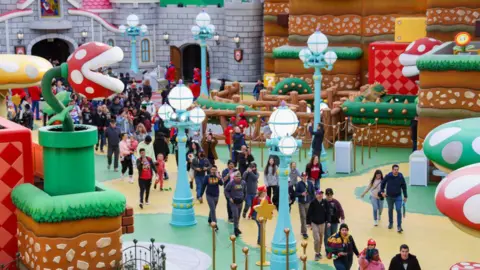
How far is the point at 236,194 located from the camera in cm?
2058

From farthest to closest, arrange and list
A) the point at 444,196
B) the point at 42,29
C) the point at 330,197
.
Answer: the point at 42,29 → the point at 330,197 → the point at 444,196

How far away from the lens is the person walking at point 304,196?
20.4 meters

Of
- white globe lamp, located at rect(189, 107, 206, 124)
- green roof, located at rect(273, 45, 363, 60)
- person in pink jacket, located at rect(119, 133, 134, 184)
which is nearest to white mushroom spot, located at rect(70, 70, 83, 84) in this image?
white globe lamp, located at rect(189, 107, 206, 124)

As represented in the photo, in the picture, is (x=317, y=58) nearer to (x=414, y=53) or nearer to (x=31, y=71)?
(x=414, y=53)

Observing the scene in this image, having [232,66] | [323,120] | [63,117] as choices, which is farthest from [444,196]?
[232,66]

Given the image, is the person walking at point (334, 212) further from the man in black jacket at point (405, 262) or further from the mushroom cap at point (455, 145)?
the mushroom cap at point (455, 145)

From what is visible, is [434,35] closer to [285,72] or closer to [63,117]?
[285,72]

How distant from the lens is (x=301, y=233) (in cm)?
2083

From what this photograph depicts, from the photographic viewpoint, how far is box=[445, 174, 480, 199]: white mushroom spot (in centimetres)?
959

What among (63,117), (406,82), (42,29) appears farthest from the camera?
(42,29)

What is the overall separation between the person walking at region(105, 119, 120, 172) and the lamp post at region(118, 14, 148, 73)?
1945 cm

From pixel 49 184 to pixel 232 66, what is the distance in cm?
3263

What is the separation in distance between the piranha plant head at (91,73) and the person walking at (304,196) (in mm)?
6341

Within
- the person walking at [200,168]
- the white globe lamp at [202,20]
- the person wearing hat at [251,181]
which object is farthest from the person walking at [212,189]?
the white globe lamp at [202,20]
